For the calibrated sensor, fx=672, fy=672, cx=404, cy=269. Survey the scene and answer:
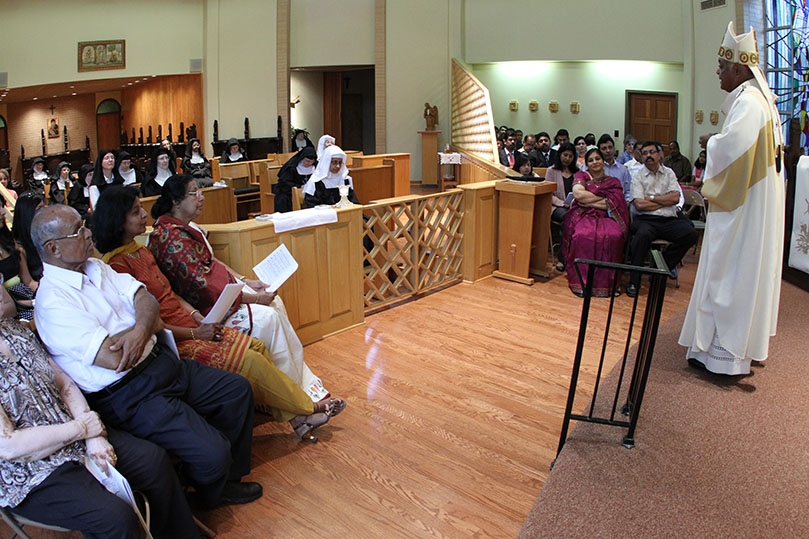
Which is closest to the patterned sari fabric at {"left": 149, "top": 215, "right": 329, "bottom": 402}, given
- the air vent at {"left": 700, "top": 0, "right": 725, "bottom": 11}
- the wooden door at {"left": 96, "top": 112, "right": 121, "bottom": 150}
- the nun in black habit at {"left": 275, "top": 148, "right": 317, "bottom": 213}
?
the nun in black habit at {"left": 275, "top": 148, "right": 317, "bottom": 213}

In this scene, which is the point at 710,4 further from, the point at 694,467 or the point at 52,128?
the point at 52,128

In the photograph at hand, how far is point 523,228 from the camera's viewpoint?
19.0 ft

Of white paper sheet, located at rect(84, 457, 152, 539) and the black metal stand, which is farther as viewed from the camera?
the black metal stand

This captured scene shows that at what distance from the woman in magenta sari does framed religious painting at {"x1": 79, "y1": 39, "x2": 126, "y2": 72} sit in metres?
10.4

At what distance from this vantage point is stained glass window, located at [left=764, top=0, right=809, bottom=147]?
7.95 meters

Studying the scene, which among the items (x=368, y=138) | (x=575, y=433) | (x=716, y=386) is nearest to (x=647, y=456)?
(x=575, y=433)

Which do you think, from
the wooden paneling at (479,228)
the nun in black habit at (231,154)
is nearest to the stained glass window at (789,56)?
the wooden paneling at (479,228)

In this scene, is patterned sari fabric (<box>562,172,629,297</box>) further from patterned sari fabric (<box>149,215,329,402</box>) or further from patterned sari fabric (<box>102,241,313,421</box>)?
patterned sari fabric (<box>102,241,313,421</box>)

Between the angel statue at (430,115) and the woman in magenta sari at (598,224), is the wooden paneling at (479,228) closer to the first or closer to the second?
the woman in magenta sari at (598,224)

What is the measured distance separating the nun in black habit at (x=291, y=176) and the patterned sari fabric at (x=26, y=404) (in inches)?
192

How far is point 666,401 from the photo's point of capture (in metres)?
2.96

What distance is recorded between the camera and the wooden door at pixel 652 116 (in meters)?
11.6

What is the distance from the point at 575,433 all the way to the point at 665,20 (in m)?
9.80

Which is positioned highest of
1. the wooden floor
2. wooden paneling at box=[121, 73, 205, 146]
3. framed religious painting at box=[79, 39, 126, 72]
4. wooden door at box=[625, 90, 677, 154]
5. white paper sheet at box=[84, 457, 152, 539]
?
framed religious painting at box=[79, 39, 126, 72]
